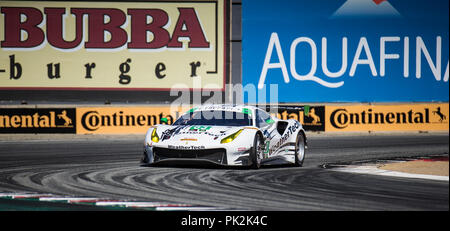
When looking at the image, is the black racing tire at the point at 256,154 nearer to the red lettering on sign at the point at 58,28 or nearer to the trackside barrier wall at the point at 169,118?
the trackside barrier wall at the point at 169,118

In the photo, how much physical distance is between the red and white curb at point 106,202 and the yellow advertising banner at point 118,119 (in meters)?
15.1

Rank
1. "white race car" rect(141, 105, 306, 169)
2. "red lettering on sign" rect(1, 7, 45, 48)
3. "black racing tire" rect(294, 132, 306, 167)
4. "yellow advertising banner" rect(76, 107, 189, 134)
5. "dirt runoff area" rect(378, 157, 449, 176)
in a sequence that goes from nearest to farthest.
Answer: "dirt runoff area" rect(378, 157, 449, 176) → "white race car" rect(141, 105, 306, 169) → "black racing tire" rect(294, 132, 306, 167) → "yellow advertising banner" rect(76, 107, 189, 134) → "red lettering on sign" rect(1, 7, 45, 48)

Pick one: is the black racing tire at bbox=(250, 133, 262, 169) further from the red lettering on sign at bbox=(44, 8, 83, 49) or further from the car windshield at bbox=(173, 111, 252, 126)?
the red lettering on sign at bbox=(44, 8, 83, 49)

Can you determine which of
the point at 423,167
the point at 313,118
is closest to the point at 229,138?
the point at 423,167

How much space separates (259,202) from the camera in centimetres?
872

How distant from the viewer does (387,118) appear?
2648cm

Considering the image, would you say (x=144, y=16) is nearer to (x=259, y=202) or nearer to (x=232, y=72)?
(x=232, y=72)

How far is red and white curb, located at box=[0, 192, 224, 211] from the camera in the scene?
27.2 feet

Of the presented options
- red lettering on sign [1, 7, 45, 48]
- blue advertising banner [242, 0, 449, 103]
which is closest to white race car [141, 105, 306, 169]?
blue advertising banner [242, 0, 449, 103]

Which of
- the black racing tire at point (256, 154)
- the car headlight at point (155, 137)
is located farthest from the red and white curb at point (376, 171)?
the car headlight at point (155, 137)

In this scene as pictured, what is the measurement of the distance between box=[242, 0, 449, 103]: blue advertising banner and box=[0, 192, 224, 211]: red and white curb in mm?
19475

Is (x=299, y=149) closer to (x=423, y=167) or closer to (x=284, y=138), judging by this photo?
(x=284, y=138)

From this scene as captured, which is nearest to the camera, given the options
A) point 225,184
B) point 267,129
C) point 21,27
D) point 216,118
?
point 225,184
